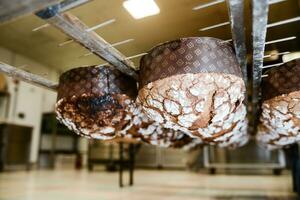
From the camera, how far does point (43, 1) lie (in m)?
0.47

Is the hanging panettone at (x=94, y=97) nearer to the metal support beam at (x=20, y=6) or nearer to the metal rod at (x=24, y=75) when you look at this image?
the metal rod at (x=24, y=75)

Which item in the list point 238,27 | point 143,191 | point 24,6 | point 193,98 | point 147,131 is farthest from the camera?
point 143,191

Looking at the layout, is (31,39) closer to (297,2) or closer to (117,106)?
(117,106)

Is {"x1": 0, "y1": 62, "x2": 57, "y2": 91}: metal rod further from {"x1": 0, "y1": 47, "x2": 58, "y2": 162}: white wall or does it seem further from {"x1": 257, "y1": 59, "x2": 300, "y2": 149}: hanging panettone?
{"x1": 0, "y1": 47, "x2": 58, "y2": 162}: white wall

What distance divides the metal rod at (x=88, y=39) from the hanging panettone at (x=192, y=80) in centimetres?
7

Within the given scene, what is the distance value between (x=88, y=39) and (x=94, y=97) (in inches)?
10.8

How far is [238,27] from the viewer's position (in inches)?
23.0

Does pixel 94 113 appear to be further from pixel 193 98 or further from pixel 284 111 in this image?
pixel 284 111

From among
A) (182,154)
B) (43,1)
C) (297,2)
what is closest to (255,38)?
(297,2)

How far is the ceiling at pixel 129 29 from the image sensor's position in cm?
72

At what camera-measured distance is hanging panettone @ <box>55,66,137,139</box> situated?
0.86m

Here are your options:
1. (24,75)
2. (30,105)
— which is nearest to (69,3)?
(24,75)

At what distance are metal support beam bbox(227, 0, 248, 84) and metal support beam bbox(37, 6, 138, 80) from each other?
1.00 ft

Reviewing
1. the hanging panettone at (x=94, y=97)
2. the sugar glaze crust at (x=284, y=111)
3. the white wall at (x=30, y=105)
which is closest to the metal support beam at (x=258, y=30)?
the sugar glaze crust at (x=284, y=111)
